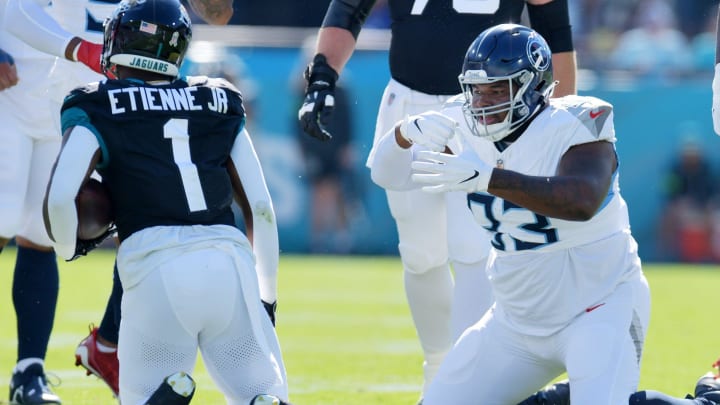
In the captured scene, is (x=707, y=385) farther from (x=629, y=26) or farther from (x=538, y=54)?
(x=629, y=26)

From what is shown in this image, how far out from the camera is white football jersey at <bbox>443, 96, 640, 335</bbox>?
3.58 metres

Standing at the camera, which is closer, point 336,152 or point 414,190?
point 414,190

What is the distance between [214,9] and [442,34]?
2.84ft

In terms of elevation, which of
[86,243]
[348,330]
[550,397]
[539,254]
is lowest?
[348,330]

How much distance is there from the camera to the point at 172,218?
11.1 ft

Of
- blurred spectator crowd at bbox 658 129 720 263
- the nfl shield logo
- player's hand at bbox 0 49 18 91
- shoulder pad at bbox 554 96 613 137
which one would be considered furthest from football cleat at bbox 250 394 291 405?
blurred spectator crowd at bbox 658 129 720 263

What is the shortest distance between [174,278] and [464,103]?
1048 millimetres

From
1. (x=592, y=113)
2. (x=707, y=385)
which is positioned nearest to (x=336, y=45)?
(x=592, y=113)

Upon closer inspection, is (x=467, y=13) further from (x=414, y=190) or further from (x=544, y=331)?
(x=544, y=331)

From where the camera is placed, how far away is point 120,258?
3389 mm

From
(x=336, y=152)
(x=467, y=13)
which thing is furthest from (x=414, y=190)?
(x=336, y=152)

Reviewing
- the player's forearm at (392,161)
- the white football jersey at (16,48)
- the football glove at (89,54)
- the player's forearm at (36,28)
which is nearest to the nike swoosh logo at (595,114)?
the player's forearm at (392,161)

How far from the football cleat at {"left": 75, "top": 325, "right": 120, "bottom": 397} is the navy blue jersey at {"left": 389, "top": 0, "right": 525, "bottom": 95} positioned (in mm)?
1473

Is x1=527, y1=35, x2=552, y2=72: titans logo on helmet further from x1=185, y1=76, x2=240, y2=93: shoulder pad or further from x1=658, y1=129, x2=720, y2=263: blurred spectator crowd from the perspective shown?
x1=658, y1=129, x2=720, y2=263: blurred spectator crowd
